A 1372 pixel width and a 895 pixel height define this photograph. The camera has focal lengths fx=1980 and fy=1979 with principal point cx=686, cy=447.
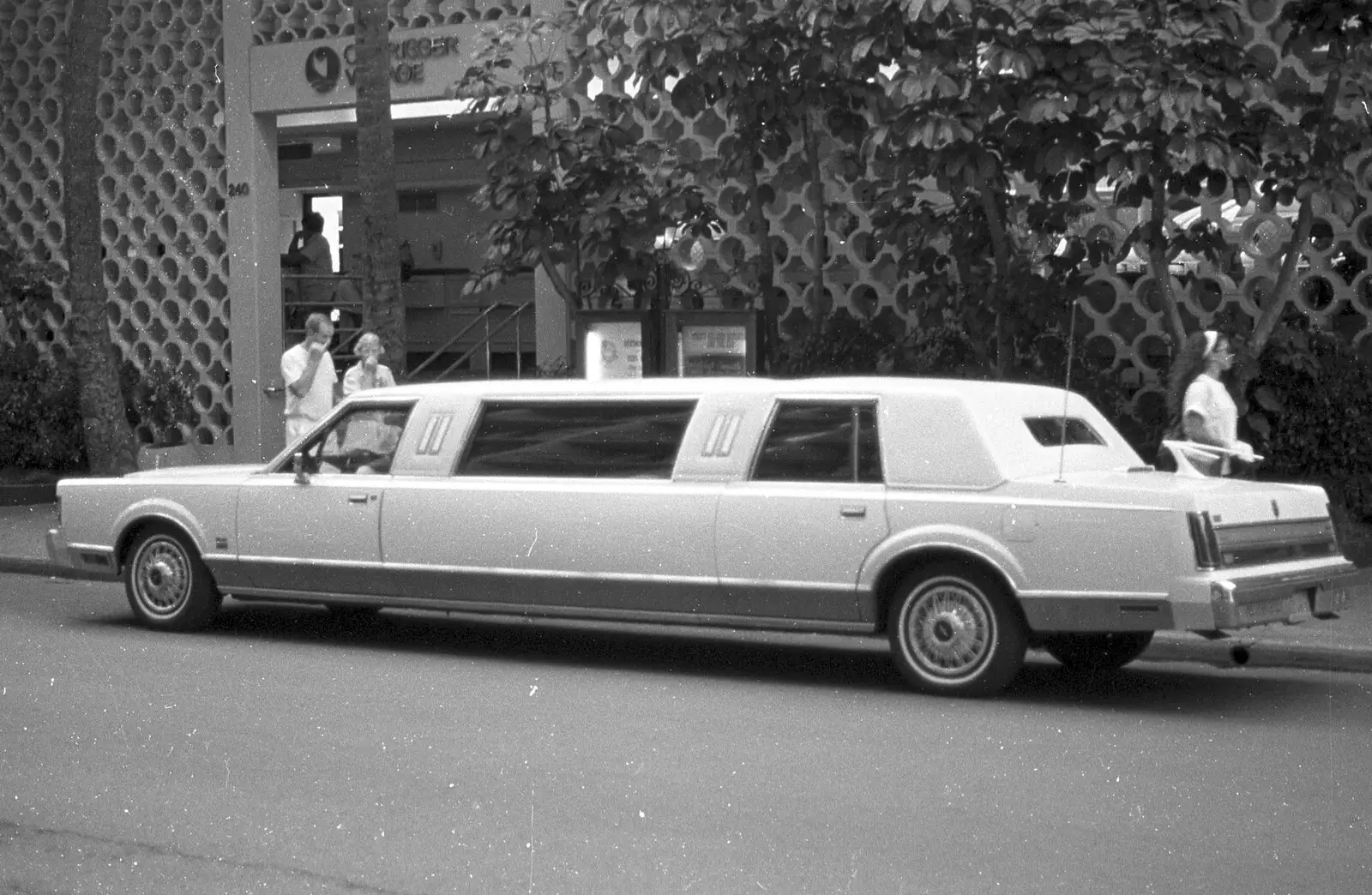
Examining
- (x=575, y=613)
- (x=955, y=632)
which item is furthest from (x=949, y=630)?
(x=575, y=613)

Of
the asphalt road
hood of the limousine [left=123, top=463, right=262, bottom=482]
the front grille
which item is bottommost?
the asphalt road

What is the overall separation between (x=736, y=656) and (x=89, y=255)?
1097 centimetres

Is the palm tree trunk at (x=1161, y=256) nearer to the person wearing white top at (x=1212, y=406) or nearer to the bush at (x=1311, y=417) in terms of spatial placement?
the bush at (x=1311, y=417)

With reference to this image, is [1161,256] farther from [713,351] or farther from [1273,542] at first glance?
[1273,542]

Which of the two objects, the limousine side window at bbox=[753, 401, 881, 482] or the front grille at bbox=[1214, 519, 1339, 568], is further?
the limousine side window at bbox=[753, 401, 881, 482]

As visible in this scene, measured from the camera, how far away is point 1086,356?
15977 millimetres

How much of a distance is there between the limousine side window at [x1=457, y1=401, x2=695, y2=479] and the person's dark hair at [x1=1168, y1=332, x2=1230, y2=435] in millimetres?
3866

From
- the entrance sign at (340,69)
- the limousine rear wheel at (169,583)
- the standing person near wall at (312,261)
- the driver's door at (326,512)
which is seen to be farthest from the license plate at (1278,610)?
the standing person near wall at (312,261)

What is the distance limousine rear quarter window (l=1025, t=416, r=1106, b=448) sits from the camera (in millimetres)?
10219

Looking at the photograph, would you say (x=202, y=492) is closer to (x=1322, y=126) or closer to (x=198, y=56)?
(x=1322, y=126)

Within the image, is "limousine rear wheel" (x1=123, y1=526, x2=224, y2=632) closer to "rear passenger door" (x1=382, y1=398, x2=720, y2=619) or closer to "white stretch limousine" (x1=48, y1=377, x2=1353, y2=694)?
"white stretch limousine" (x1=48, y1=377, x2=1353, y2=694)

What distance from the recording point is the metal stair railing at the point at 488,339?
21734 millimetres

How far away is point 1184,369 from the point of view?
13320 mm

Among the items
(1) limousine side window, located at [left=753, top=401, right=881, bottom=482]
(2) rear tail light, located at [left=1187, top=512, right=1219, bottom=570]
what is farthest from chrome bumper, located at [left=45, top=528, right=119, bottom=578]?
(2) rear tail light, located at [left=1187, top=512, right=1219, bottom=570]
